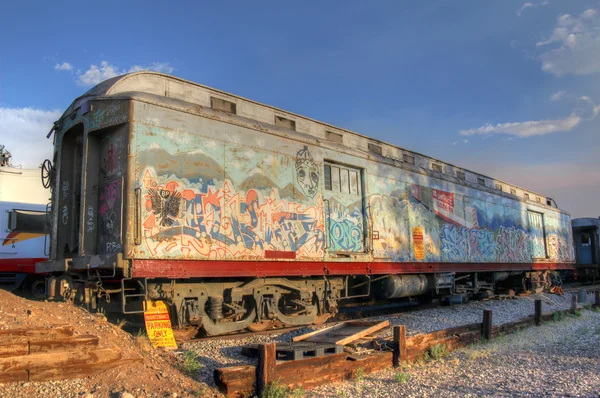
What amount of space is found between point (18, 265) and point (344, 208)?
9749 mm

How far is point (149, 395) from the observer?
4.48m

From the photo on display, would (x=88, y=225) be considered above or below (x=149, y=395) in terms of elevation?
above

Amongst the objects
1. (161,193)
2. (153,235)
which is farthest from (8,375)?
(161,193)

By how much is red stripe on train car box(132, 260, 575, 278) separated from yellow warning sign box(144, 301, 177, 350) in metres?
0.65

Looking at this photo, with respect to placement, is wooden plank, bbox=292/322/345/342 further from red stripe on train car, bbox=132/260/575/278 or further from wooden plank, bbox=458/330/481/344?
wooden plank, bbox=458/330/481/344

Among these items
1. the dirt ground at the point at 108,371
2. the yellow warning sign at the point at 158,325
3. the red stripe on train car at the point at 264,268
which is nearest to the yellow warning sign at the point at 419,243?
the red stripe on train car at the point at 264,268

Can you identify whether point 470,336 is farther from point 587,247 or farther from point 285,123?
point 587,247

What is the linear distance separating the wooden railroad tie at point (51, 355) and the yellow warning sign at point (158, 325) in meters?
1.84

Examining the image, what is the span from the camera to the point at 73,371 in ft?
14.9

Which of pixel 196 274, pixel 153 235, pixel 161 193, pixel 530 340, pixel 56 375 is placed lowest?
pixel 530 340

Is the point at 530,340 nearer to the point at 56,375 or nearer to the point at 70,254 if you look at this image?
the point at 56,375

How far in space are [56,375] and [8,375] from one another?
0.40 m

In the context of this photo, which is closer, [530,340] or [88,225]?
[88,225]

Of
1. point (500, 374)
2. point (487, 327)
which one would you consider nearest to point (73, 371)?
point (500, 374)
